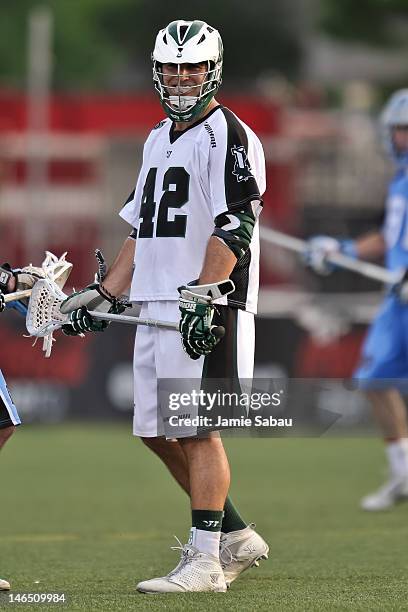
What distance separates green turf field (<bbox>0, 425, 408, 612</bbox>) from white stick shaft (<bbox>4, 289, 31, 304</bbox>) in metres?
1.21

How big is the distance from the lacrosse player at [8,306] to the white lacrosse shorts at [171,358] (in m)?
0.53

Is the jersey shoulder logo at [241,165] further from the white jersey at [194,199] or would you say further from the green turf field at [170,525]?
the green turf field at [170,525]

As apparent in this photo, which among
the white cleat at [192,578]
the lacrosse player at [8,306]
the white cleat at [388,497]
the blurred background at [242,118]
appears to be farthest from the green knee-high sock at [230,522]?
the blurred background at [242,118]

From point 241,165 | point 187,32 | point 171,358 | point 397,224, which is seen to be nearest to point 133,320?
point 171,358

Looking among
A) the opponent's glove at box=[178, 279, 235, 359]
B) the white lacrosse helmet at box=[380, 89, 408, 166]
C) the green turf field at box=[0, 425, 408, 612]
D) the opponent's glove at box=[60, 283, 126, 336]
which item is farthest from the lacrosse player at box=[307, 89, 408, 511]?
the opponent's glove at box=[178, 279, 235, 359]

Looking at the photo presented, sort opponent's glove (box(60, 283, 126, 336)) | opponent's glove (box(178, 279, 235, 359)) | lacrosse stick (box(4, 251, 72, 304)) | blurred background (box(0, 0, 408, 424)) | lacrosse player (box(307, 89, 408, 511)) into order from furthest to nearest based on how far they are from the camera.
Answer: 1. blurred background (box(0, 0, 408, 424))
2. lacrosse player (box(307, 89, 408, 511))
3. lacrosse stick (box(4, 251, 72, 304))
4. opponent's glove (box(60, 283, 126, 336))
5. opponent's glove (box(178, 279, 235, 359))

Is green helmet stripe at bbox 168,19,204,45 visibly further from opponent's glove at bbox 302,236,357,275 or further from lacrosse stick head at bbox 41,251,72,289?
opponent's glove at bbox 302,236,357,275

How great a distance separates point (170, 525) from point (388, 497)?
172cm

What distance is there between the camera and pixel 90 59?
37.2 meters

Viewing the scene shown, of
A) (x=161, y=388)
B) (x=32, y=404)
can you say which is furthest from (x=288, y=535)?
(x=32, y=404)

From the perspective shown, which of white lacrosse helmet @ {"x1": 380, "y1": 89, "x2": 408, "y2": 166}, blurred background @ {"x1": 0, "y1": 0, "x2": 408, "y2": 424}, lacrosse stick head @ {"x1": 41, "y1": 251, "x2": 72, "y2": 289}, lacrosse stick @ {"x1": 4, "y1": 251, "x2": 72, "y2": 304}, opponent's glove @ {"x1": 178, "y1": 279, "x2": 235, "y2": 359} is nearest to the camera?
opponent's glove @ {"x1": 178, "y1": 279, "x2": 235, "y2": 359}

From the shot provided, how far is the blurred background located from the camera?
55.7 ft

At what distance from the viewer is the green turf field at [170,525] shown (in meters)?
6.65

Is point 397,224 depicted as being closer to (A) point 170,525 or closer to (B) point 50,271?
(A) point 170,525
